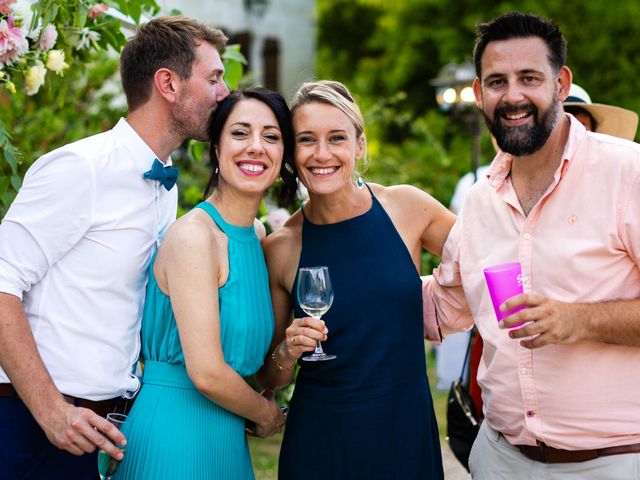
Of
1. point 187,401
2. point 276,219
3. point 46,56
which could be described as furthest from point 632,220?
point 276,219

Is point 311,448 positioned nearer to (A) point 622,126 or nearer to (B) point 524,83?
(B) point 524,83

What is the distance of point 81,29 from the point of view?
11.5ft

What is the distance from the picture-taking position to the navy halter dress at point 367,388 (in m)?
3.26

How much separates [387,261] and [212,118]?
94 centimetres

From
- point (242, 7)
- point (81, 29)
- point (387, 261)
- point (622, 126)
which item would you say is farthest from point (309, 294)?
point (242, 7)

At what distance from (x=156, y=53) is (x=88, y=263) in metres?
0.93

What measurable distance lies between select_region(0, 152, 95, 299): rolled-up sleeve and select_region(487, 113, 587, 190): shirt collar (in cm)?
152

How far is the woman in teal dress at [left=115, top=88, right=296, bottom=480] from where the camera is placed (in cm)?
289

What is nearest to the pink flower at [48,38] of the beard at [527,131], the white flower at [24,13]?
the white flower at [24,13]

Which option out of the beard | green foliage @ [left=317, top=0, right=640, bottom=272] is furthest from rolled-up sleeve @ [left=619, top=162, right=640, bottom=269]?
green foliage @ [left=317, top=0, right=640, bottom=272]

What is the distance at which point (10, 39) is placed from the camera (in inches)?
123

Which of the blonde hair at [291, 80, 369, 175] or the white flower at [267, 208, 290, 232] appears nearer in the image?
the blonde hair at [291, 80, 369, 175]

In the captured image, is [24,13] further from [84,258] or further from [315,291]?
[315,291]

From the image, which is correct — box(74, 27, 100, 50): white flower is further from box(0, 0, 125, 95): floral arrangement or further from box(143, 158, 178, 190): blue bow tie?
box(143, 158, 178, 190): blue bow tie
